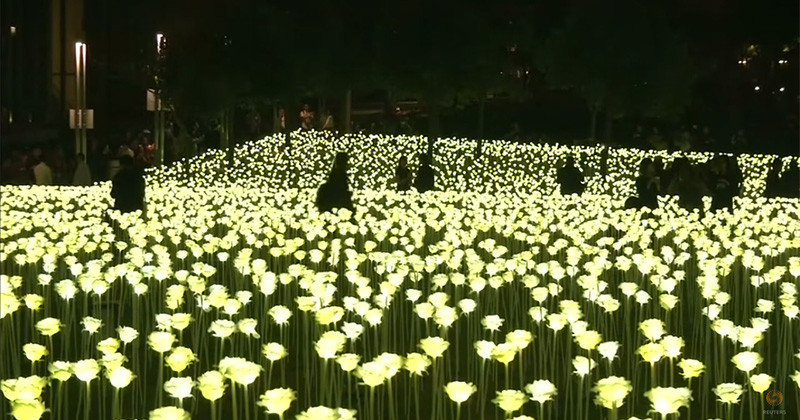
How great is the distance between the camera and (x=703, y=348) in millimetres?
11070

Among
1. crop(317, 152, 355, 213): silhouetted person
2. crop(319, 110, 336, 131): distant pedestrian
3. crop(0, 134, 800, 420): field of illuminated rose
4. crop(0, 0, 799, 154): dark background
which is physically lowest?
crop(0, 134, 800, 420): field of illuminated rose

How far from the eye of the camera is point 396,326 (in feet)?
38.8

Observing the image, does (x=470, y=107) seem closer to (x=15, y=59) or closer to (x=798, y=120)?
(x=798, y=120)

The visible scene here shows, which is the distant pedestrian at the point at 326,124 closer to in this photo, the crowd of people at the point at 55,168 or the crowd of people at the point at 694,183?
the crowd of people at the point at 55,168

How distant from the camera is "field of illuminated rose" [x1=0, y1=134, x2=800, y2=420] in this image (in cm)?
726

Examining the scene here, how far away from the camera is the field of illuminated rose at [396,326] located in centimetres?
726

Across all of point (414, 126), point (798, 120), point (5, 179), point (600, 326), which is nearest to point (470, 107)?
point (414, 126)

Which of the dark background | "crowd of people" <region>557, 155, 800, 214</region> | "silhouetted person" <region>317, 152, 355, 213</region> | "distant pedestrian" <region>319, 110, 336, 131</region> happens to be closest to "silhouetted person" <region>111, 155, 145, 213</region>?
"silhouetted person" <region>317, 152, 355, 213</region>

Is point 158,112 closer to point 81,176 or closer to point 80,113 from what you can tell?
point 80,113

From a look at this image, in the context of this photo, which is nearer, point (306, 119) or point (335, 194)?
point (335, 194)

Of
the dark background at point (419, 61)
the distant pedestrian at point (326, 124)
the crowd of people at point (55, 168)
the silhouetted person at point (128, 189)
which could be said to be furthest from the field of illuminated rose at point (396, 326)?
the distant pedestrian at point (326, 124)

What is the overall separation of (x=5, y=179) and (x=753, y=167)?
20943mm

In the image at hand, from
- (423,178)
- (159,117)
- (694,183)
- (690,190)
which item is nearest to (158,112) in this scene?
(159,117)

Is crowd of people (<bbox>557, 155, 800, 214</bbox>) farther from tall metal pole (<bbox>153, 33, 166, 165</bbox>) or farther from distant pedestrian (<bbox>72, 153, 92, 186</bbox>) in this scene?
tall metal pole (<bbox>153, 33, 166, 165</bbox>)
